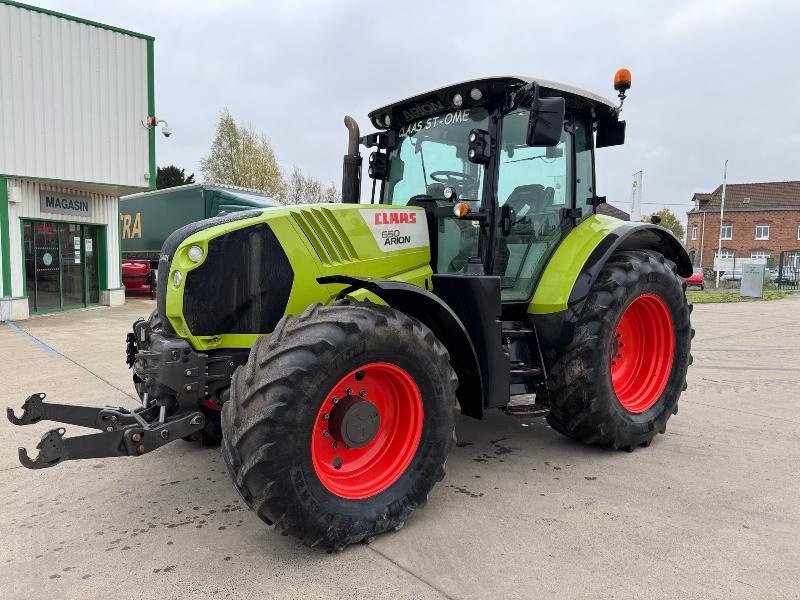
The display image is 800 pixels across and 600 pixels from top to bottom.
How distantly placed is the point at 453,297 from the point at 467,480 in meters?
1.14

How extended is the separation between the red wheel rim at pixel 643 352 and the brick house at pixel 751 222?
46999 millimetres

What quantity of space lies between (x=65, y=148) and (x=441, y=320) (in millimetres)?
12603

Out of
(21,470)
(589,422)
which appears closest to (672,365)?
(589,422)

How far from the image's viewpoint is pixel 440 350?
10.2 ft

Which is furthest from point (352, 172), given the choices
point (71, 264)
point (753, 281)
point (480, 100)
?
point (753, 281)

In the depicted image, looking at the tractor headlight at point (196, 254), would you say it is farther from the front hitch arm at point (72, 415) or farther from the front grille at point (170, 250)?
the front hitch arm at point (72, 415)

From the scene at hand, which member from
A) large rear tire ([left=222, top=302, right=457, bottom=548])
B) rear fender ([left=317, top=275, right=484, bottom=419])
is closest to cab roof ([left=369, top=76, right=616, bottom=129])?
rear fender ([left=317, top=275, right=484, bottom=419])

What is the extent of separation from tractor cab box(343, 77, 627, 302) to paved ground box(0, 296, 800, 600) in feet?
4.19

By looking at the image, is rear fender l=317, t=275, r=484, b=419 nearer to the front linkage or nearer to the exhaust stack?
the front linkage

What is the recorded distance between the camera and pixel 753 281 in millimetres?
21828

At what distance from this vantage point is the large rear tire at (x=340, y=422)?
2596 millimetres

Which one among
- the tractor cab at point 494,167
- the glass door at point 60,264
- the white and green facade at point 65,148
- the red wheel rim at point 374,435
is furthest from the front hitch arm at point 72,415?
the glass door at point 60,264

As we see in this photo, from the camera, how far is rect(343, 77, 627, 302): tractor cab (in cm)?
377

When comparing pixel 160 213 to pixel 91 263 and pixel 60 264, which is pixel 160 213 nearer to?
pixel 91 263
